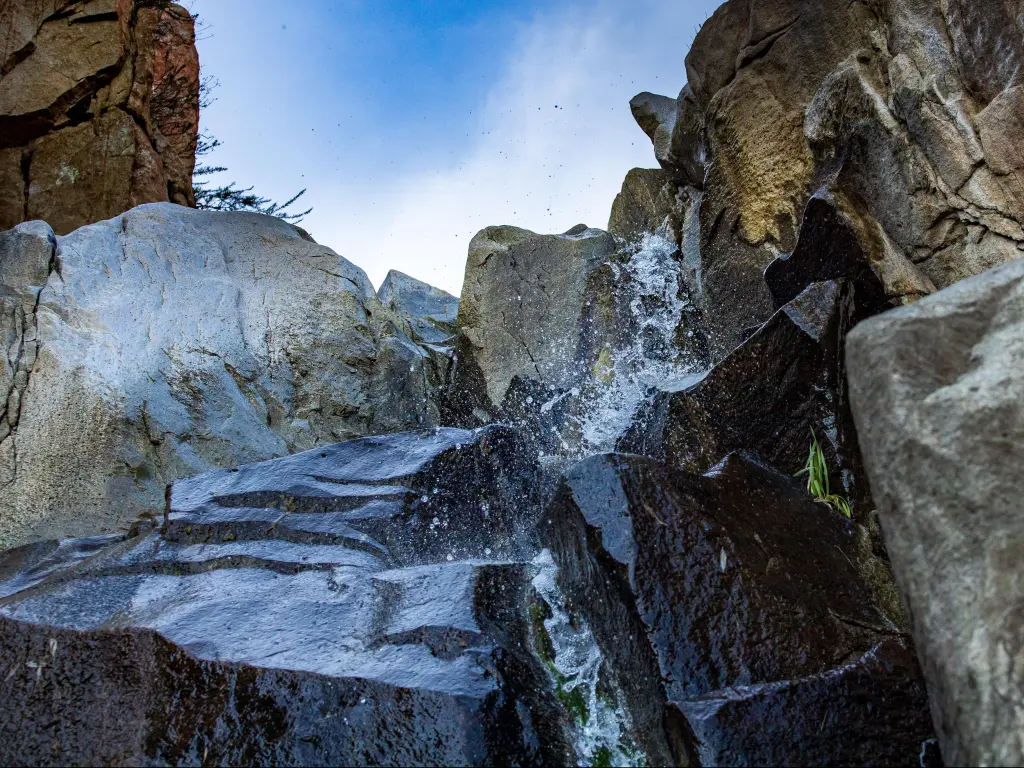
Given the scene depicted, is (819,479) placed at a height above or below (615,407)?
below

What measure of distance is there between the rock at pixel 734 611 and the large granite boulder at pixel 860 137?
2691 mm

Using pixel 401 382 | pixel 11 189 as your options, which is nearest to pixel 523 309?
pixel 401 382

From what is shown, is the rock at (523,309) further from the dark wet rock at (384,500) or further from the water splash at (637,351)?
the dark wet rock at (384,500)

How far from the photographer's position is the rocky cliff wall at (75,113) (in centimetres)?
1038

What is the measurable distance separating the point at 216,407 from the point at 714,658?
218 inches

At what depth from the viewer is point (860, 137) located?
700 cm

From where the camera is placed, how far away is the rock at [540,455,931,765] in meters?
2.77

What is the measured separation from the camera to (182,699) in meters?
3.18

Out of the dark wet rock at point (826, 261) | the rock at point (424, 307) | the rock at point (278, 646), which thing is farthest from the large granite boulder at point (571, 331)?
the rock at point (278, 646)

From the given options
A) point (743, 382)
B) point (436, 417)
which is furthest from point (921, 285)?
point (436, 417)

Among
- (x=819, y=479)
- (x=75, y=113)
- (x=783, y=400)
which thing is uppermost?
(x=75, y=113)

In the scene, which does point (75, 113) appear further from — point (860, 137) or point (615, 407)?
point (860, 137)

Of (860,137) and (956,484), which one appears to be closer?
(956,484)

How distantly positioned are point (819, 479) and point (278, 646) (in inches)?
118
